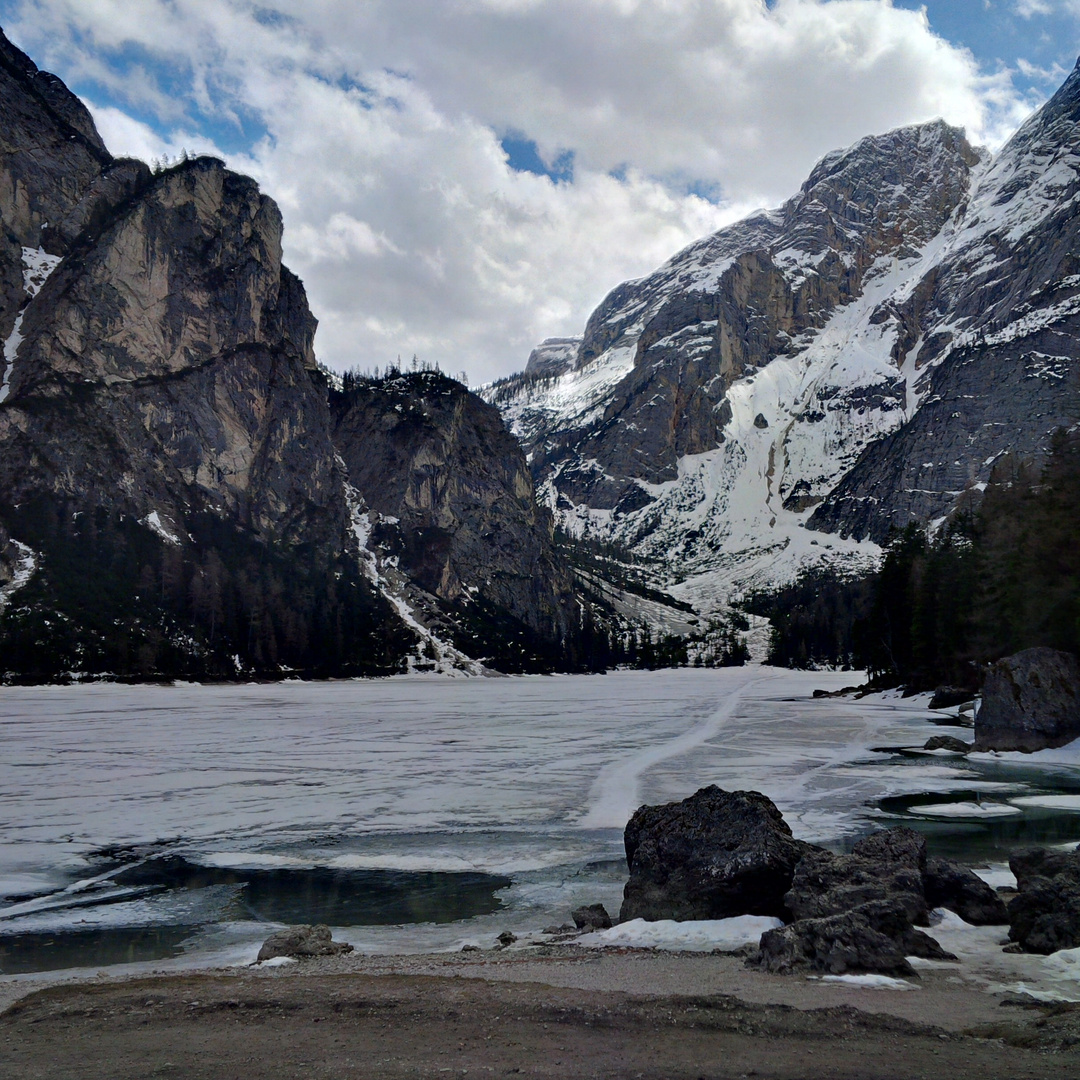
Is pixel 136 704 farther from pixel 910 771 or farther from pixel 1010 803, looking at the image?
pixel 1010 803

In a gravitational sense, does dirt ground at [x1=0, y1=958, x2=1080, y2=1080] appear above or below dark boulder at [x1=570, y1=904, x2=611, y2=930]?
above

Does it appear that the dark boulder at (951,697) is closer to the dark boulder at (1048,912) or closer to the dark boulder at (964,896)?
the dark boulder at (964,896)

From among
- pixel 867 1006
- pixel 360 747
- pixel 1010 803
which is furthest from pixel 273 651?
pixel 867 1006

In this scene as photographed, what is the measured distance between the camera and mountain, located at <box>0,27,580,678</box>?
120125 mm

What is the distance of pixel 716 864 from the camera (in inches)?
473

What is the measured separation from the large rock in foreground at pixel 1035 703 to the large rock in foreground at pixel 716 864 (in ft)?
87.6

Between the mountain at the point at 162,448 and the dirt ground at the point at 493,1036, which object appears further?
the mountain at the point at 162,448

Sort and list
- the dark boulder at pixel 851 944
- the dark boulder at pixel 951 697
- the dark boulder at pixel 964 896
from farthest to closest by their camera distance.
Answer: the dark boulder at pixel 951 697 < the dark boulder at pixel 964 896 < the dark boulder at pixel 851 944

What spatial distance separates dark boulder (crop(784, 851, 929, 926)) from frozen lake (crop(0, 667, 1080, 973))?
3.89m

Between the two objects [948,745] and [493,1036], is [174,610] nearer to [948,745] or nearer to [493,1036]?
[948,745]

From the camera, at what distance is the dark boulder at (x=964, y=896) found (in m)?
11.1

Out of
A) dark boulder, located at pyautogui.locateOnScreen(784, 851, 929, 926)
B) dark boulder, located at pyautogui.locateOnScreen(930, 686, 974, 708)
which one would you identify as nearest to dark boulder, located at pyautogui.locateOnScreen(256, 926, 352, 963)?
dark boulder, located at pyautogui.locateOnScreen(784, 851, 929, 926)

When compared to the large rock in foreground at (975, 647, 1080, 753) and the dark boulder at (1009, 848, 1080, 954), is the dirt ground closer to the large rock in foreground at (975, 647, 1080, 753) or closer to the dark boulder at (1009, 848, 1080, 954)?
the dark boulder at (1009, 848, 1080, 954)

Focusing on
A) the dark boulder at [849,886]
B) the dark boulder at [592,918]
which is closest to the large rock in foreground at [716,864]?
the dark boulder at [592,918]
